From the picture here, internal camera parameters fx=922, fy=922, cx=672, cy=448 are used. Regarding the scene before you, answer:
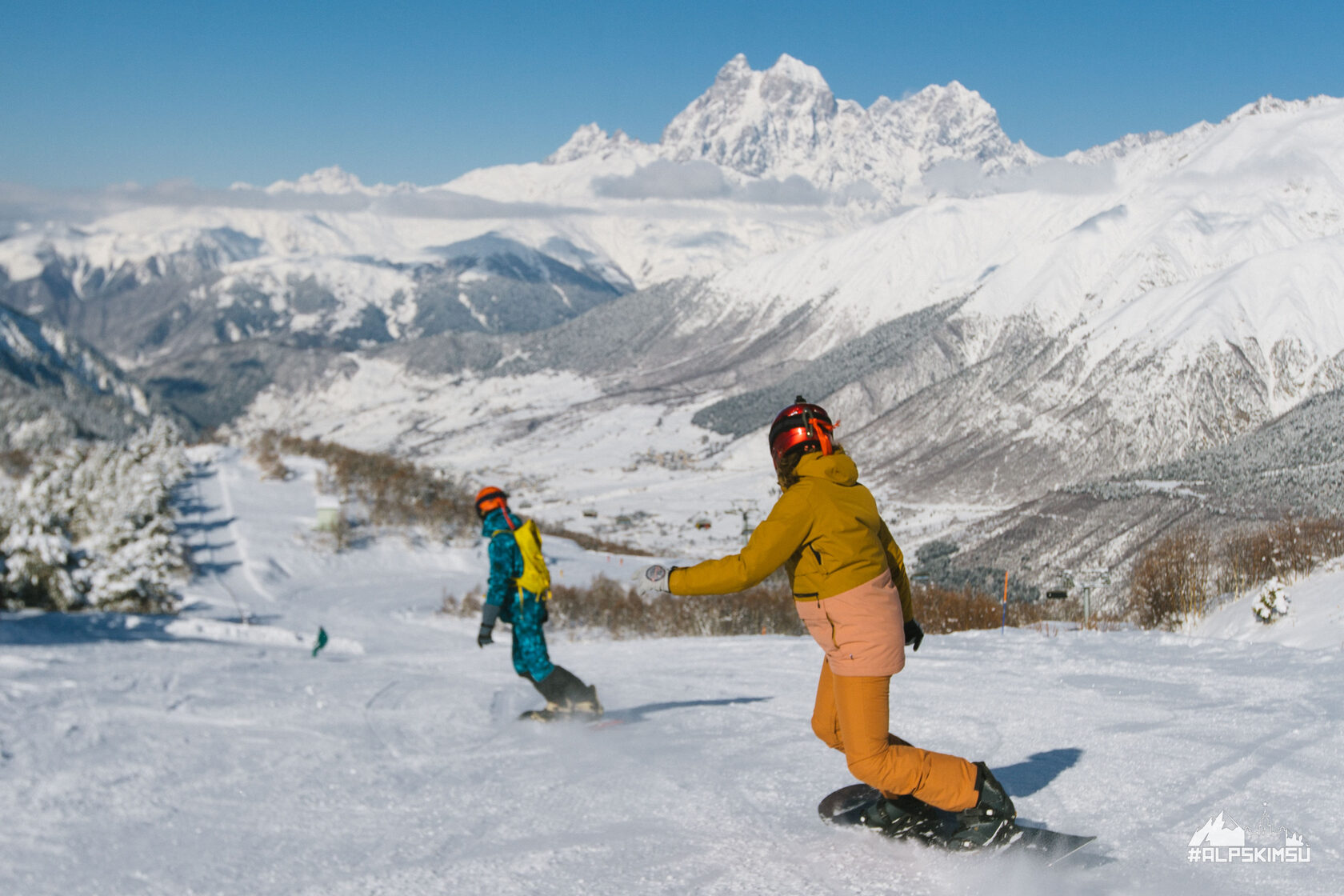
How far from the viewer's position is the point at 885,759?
4238mm

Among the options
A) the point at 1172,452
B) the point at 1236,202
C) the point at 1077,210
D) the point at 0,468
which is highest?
the point at 1077,210

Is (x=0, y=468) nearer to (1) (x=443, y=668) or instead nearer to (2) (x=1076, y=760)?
(1) (x=443, y=668)

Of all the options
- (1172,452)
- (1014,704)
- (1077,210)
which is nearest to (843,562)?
(1014,704)

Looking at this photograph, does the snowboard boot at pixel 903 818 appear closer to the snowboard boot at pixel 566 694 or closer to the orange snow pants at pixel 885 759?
the orange snow pants at pixel 885 759

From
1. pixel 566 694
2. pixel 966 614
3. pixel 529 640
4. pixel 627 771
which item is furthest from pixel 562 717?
pixel 966 614

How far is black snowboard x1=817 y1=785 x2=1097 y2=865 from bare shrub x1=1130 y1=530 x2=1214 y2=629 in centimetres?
1129

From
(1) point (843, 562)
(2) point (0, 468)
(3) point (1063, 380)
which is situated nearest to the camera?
(1) point (843, 562)

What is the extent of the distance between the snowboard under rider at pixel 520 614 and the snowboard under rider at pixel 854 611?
12.5 ft

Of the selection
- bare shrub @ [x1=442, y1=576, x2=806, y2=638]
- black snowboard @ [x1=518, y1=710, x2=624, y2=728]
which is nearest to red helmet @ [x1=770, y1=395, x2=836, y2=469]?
black snowboard @ [x1=518, y1=710, x2=624, y2=728]

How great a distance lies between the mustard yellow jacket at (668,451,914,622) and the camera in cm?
420

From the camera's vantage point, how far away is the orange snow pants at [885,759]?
4211 mm

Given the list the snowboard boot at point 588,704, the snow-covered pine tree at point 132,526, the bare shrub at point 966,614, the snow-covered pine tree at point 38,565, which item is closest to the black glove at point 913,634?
the snowboard boot at point 588,704

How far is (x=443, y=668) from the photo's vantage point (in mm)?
11336

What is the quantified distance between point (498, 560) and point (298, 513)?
41.6 metres
